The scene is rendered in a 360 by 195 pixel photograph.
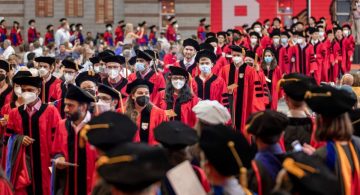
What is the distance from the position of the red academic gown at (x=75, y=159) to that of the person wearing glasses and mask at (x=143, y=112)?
1.12m

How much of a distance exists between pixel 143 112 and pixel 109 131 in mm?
3875

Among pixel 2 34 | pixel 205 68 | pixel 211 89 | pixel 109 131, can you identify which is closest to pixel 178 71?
pixel 211 89

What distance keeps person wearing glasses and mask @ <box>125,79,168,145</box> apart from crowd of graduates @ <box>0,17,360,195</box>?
1 cm

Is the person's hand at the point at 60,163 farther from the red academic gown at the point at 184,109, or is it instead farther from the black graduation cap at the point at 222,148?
the black graduation cap at the point at 222,148

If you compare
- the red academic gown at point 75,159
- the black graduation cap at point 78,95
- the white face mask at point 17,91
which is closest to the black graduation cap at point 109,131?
the black graduation cap at point 78,95

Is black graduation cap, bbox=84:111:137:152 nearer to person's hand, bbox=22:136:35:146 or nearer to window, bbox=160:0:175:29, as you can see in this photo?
person's hand, bbox=22:136:35:146

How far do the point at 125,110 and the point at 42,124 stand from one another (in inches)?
38.1

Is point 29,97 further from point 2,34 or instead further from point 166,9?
point 166,9

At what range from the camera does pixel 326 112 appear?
5.48m

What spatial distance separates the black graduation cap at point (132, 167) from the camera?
12.7ft

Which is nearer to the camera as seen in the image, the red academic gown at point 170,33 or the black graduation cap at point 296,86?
the black graduation cap at point 296,86

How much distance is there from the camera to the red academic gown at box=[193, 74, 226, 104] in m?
12.5

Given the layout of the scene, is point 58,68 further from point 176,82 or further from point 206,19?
point 206,19

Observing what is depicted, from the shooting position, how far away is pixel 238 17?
3528 centimetres
